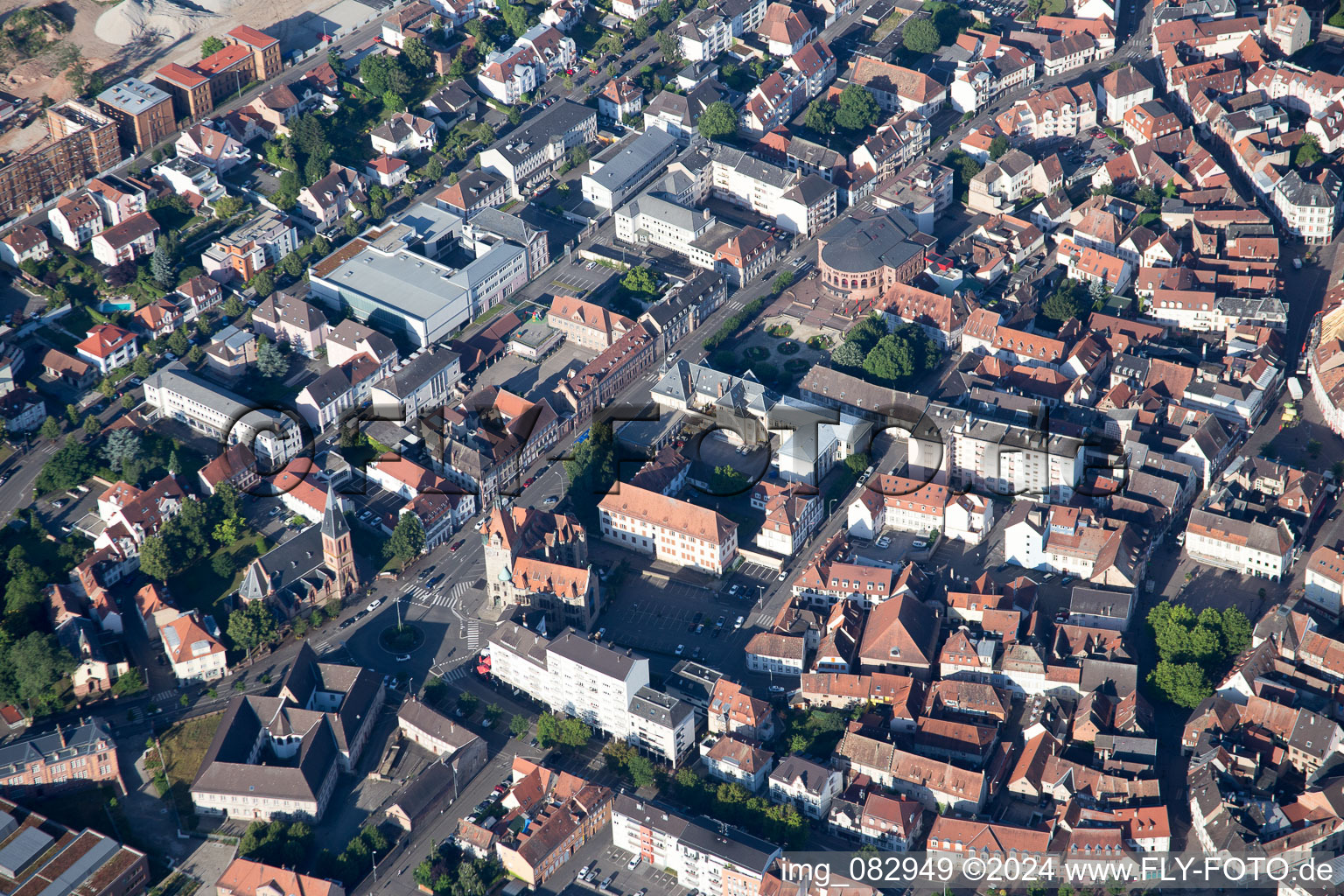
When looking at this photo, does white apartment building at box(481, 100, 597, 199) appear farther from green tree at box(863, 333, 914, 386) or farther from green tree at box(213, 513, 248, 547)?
green tree at box(213, 513, 248, 547)

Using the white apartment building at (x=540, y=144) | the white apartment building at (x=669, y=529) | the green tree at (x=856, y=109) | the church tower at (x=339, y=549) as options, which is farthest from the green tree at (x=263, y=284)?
the green tree at (x=856, y=109)

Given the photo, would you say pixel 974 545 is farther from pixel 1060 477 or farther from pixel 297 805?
pixel 297 805

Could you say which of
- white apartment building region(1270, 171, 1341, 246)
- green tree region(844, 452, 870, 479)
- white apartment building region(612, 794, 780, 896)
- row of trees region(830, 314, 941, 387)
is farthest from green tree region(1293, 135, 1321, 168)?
white apartment building region(612, 794, 780, 896)

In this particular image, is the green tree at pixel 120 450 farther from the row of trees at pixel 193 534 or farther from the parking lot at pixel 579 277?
the parking lot at pixel 579 277

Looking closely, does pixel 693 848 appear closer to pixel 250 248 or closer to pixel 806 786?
pixel 806 786

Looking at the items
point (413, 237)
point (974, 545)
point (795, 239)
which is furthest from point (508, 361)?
point (974, 545)

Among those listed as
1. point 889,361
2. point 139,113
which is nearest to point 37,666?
point 889,361
